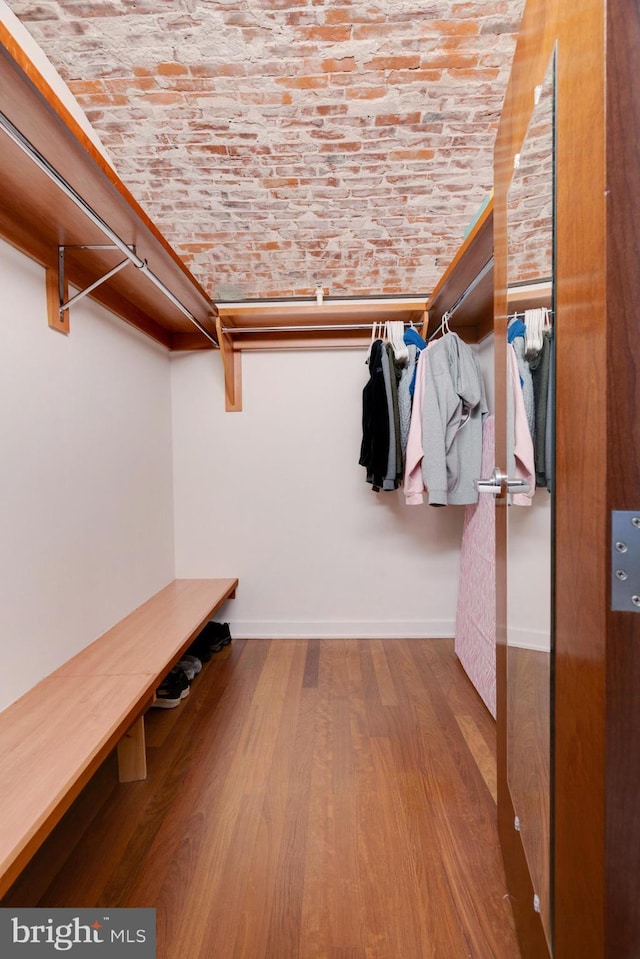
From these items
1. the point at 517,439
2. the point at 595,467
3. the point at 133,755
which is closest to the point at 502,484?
the point at 517,439

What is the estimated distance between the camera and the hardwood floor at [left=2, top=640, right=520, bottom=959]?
3.90 ft

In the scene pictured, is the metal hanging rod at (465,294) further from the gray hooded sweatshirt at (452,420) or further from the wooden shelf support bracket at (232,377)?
the wooden shelf support bracket at (232,377)

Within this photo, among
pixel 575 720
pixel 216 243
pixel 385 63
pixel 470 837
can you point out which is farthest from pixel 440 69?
pixel 470 837

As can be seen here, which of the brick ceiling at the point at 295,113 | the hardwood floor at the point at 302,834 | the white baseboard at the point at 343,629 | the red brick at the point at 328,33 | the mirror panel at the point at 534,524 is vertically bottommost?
the hardwood floor at the point at 302,834

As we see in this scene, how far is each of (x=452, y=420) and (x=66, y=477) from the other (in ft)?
6.04

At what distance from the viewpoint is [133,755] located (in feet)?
5.72

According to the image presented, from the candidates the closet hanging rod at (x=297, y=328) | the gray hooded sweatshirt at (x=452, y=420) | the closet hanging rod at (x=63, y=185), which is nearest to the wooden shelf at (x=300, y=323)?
the closet hanging rod at (x=297, y=328)

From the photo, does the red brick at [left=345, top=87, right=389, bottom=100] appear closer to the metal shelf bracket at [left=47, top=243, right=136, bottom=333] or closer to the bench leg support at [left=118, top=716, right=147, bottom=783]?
the metal shelf bracket at [left=47, top=243, right=136, bottom=333]

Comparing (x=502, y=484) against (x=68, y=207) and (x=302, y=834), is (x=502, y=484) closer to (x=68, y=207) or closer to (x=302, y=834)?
(x=302, y=834)

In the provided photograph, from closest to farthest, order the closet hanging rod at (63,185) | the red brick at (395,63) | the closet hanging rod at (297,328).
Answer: the closet hanging rod at (63,185) → the red brick at (395,63) → the closet hanging rod at (297,328)

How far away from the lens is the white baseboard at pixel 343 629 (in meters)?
3.11

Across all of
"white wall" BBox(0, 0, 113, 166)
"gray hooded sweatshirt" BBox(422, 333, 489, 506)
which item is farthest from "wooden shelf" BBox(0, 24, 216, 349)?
"gray hooded sweatshirt" BBox(422, 333, 489, 506)

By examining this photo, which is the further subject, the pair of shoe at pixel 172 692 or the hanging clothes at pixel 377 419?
the hanging clothes at pixel 377 419

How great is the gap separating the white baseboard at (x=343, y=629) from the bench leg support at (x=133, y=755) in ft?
4.55
